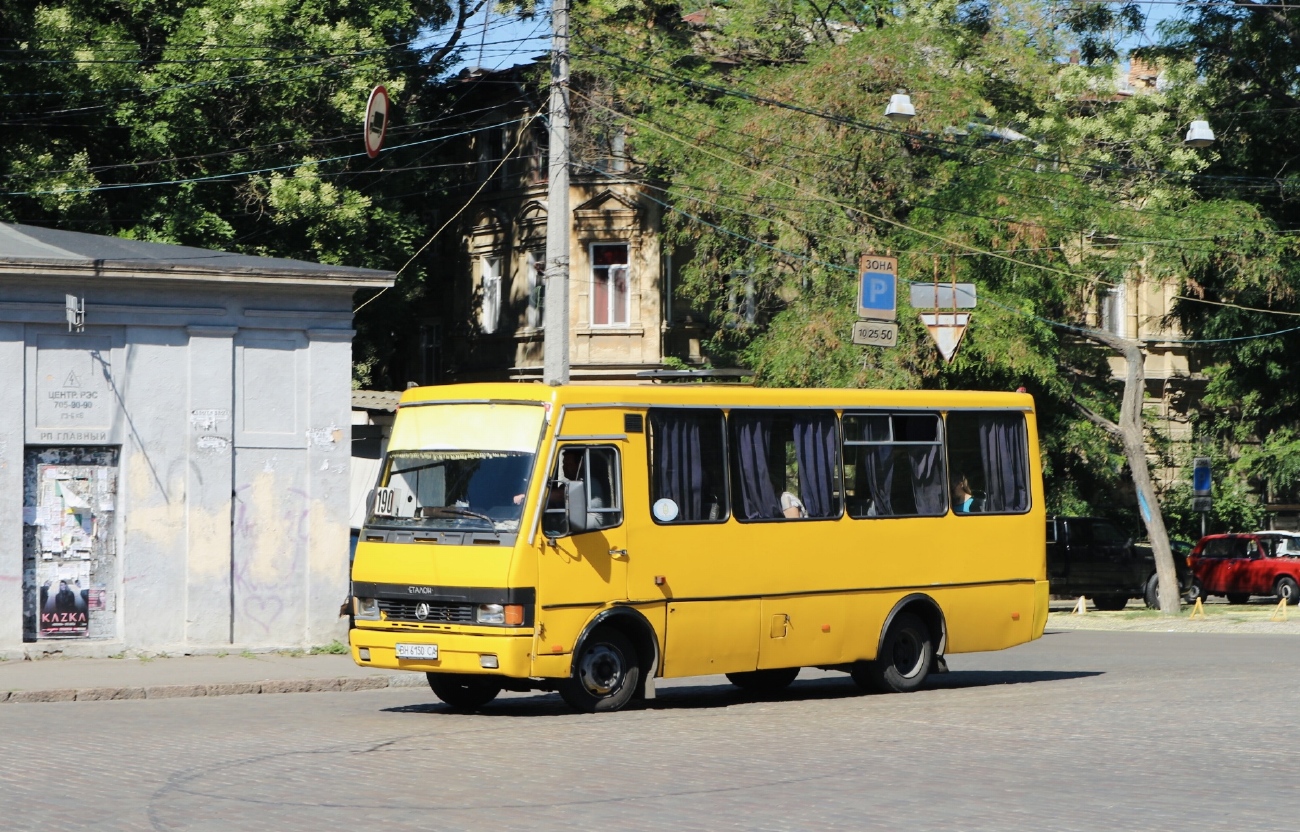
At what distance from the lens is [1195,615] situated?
33.1 m

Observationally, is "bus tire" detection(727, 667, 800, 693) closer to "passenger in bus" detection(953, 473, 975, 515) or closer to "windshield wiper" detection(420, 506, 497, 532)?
"passenger in bus" detection(953, 473, 975, 515)

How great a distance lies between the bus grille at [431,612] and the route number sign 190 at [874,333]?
519 inches

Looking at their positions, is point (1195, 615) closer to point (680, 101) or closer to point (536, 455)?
point (680, 101)

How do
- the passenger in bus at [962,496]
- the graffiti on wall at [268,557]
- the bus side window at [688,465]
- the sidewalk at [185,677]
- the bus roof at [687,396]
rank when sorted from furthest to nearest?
the graffiti on wall at [268,557]
the passenger in bus at [962,496]
the sidewalk at [185,677]
the bus side window at [688,465]
the bus roof at [687,396]

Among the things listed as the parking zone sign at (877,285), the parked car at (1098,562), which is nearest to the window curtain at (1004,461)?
the parking zone sign at (877,285)

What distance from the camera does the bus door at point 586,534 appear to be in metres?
14.4

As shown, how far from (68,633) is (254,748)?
28.1ft

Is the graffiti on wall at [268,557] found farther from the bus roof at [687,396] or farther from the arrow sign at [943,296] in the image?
the arrow sign at [943,296]

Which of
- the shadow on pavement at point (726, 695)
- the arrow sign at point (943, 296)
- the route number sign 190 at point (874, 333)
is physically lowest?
the shadow on pavement at point (726, 695)

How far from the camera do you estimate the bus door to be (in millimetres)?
14430

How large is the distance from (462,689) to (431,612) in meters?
1.46

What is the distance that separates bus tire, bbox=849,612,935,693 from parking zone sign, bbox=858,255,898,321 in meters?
11.2

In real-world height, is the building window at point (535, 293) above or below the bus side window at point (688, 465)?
above

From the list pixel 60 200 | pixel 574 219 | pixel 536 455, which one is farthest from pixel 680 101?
pixel 536 455
